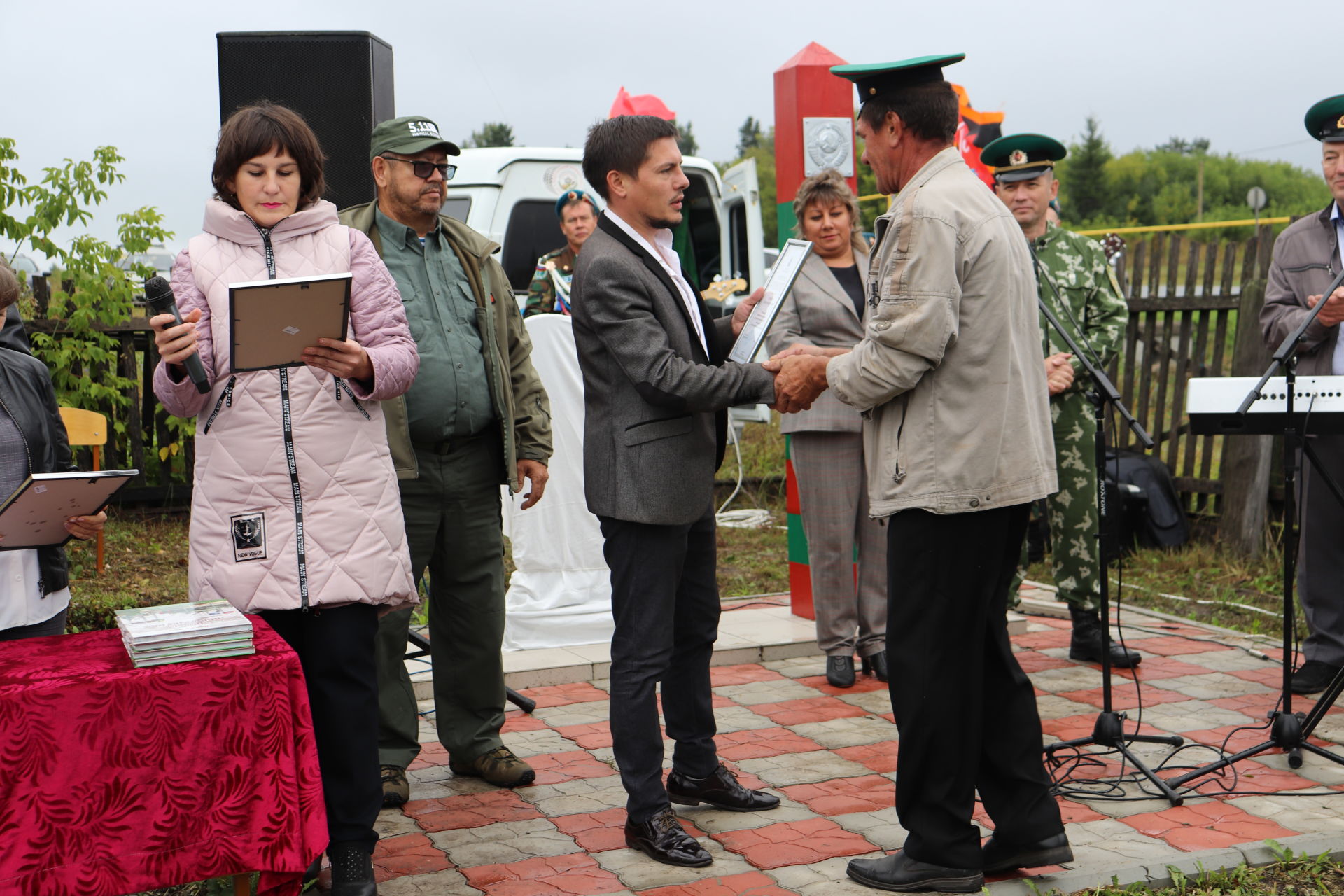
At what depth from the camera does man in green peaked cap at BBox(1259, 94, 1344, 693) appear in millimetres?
5176

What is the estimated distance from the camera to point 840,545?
5.36m

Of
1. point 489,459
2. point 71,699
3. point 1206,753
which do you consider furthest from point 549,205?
point 71,699

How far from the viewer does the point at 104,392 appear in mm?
9047

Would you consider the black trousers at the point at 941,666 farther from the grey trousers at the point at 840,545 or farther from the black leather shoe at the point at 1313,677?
the black leather shoe at the point at 1313,677

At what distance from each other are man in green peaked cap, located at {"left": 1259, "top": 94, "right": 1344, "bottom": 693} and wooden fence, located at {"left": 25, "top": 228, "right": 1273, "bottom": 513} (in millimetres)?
2472

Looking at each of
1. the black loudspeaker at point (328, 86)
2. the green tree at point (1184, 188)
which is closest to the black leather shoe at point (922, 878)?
the black loudspeaker at point (328, 86)

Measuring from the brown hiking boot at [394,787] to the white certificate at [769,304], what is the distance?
1768 mm

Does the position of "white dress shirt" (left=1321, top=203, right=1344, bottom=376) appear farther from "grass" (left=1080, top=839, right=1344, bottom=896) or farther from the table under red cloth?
the table under red cloth

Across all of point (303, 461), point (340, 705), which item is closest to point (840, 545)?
point (340, 705)

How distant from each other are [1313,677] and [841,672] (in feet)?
6.41

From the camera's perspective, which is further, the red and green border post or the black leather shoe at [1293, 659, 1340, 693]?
the red and green border post

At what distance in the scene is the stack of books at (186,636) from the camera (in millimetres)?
2732

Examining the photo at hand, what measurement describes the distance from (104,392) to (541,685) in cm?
518

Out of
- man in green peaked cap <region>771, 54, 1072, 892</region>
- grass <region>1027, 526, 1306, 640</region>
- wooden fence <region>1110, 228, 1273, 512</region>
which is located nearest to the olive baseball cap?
man in green peaked cap <region>771, 54, 1072, 892</region>
